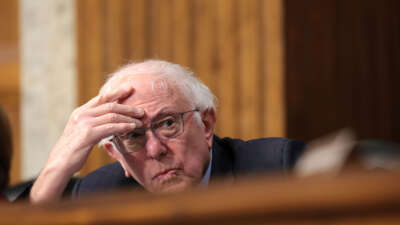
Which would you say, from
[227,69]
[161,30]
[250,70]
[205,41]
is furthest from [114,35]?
[250,70]

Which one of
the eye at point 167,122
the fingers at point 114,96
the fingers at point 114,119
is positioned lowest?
the eye at point 167,122

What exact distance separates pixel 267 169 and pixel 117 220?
3.87 feet

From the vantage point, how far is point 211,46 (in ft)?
10.9

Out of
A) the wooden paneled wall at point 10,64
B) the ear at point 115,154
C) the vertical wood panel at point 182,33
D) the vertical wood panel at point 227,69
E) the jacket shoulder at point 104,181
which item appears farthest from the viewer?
the wooden paneled wall at point 10,64

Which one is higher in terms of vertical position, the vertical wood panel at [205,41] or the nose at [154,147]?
the vertical wood panel at [205,41]

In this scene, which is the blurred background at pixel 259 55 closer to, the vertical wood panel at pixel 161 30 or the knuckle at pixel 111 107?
the vertical wood panel at pixel 161 30

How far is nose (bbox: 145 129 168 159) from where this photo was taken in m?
1.72

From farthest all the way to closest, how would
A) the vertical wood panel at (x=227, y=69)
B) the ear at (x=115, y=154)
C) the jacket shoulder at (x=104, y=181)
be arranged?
1. the vertical wood panel at (x=227, y=69)
2. the jacket shoulder at (x=104, y=181)
3. the ear at (x=115, y=154)

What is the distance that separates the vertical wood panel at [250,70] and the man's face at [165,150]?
1300mm

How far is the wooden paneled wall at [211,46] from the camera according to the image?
10.1 ft

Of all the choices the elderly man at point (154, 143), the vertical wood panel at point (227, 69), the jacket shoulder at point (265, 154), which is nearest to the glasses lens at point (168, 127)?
the elderly man at point (154, 143)

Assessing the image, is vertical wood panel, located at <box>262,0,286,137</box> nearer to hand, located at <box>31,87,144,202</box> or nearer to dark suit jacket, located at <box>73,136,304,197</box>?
dark suit jacket, located at <box>73,136,304,197</box>

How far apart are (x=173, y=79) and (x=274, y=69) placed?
129cm

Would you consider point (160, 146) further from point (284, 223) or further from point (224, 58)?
point (224, 58)
